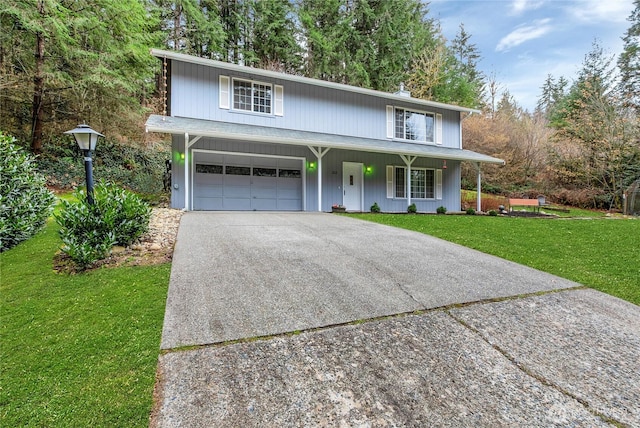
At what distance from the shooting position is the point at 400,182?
42.9 ft

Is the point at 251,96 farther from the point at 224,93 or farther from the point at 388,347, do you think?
the point at 388,347

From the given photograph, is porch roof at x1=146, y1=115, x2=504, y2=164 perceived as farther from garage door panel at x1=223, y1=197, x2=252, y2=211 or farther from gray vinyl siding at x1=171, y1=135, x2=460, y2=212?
garage door panel at x1=223, y1=197, x2=252, y2=211

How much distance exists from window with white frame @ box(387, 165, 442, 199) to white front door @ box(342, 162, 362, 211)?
1410 mm

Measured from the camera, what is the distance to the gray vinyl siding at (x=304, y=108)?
1006 centimetres

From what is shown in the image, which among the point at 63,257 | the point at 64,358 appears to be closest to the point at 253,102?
the point at 63,257

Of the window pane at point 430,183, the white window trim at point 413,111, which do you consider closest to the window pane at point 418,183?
the window pane at point 430,183

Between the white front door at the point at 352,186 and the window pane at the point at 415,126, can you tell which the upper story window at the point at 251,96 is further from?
the window pane at the point at 415,126

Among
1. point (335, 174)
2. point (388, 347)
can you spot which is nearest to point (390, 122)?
point (335, 174)

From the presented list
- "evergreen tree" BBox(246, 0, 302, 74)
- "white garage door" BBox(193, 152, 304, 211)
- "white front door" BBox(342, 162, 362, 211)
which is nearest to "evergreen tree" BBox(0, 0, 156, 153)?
"white garage door" BBox(193, 152, 304, 211)

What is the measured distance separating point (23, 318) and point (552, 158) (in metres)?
23.5

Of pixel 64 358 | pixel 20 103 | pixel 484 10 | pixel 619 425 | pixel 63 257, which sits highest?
pixel 484 10

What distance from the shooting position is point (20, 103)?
38.9ft

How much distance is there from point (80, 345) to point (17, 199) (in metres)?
4.83

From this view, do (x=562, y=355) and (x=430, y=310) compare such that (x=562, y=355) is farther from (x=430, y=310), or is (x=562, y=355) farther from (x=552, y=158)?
(x=552, y=158)
